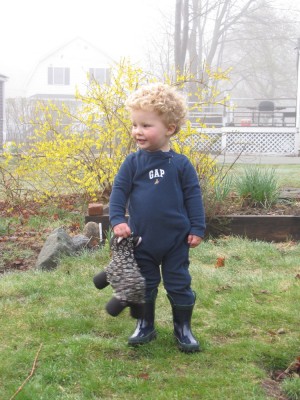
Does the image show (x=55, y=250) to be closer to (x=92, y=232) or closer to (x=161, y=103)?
(x=92, y=232)

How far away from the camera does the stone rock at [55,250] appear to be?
5504mm

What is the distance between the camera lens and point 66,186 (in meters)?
8.30

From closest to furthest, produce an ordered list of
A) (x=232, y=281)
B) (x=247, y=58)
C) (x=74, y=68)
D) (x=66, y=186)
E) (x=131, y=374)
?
1. (x=131, y=374)
2. (x=232, y=281)
3. (x=66, y=186)
4. (x=247, y=58)
5. (x=74, y=68)

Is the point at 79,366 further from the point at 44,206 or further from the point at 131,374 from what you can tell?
the point at 44,206

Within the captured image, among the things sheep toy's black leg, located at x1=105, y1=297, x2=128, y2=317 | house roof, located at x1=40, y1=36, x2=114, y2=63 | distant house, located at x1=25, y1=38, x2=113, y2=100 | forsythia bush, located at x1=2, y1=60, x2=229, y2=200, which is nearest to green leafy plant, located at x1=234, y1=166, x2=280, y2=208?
forsythia bush, located at x1=2, y1=60, x2=229, y2=200

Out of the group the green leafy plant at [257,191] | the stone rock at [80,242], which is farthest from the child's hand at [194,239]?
the green leafy plant at [257,191]

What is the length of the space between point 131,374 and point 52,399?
0.46 metres

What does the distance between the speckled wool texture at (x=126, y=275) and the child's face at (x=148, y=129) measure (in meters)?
0.53

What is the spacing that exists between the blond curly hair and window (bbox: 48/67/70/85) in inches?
2222

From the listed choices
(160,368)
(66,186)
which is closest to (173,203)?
(160,368)

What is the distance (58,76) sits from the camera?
5909 cm

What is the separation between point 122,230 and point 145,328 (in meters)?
0.61

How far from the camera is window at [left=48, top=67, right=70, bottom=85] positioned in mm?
58656

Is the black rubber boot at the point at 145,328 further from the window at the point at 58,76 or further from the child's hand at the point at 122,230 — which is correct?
the window at the point at 58,76
